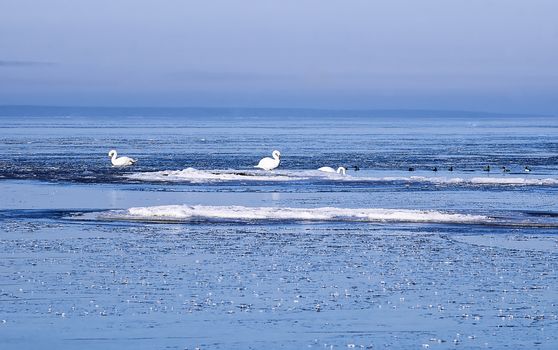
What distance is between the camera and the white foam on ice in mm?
24031

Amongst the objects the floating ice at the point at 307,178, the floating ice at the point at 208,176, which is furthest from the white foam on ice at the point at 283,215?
the floating ice at the point at 208,176

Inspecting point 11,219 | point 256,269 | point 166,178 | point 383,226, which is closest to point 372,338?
point 256,269

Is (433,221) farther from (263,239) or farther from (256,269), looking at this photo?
(256,269)

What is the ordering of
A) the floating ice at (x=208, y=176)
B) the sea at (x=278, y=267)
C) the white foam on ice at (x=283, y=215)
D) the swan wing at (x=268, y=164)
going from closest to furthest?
the sea at (x=278, y=267) → the white foam on ice at (x=283, y=215) → the floating ice at (x=208, y=176) → the swan wing at (x=268, y=164)

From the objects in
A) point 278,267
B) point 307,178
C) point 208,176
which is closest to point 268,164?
point 307,178

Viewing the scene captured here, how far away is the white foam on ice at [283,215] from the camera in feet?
78.8

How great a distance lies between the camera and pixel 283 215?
24547 millimetres

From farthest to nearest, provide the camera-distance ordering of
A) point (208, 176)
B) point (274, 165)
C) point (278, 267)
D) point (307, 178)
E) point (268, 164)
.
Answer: point (274, 165), point (268, 164), point (307, 178), point (208, 176), point (278, 267)

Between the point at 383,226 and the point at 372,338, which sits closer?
the point at 372,338

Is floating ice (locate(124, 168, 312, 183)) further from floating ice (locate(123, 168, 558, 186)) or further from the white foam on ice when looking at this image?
the white foam on ice

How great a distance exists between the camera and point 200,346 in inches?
453

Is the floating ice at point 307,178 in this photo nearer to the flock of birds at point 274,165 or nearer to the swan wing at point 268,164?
the flock of birds at point 274,165

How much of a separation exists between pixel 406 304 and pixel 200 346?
342 cm

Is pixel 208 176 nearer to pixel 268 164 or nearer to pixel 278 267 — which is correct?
pixel 268 164
